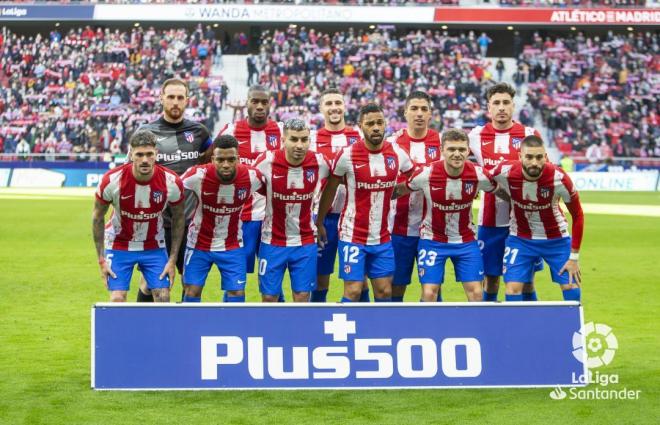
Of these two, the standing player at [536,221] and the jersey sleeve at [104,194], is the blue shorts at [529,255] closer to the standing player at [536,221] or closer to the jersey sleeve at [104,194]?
the standing player at [536,221]

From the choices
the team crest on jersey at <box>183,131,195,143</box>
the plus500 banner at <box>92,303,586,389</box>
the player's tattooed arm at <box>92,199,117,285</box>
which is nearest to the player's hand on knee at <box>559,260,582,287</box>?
the plus500 banner at <box>92,303,586,389</box>

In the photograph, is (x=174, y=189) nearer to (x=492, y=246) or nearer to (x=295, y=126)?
(x=295, y=126)

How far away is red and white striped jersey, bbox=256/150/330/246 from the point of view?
8125 mm

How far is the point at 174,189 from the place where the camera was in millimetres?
7816

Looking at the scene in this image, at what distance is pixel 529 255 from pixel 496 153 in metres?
1.08

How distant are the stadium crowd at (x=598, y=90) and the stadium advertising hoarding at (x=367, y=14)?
966 millimetres

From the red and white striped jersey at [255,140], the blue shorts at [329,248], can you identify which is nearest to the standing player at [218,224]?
the red and white striped jersey at [255,140]

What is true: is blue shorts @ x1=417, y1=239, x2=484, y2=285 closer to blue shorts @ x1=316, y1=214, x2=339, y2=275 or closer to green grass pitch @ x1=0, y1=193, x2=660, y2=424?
blue shorts @ x1=316, y1=214, x2=339, y2=275

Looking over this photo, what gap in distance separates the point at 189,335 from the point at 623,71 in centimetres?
3976

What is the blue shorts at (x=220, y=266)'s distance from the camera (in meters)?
8.16

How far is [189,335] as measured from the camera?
661 centimetres

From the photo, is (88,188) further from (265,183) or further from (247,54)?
(265,183)

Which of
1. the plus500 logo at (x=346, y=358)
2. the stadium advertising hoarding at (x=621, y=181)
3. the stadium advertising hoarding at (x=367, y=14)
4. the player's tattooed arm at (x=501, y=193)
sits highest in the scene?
the stadium advertising hoarding at (x=367, y=14)

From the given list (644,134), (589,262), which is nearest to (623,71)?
(644,134)
